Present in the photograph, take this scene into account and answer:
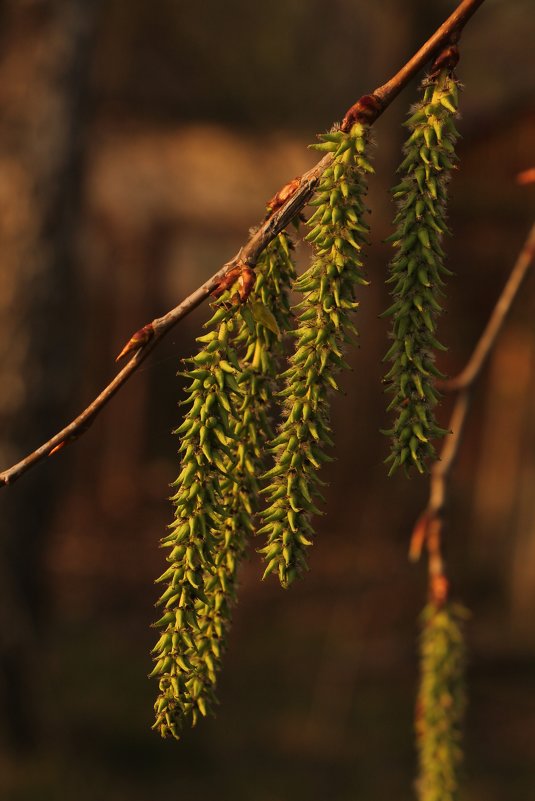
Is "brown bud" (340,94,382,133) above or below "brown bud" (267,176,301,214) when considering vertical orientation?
above

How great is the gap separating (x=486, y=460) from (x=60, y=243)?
151 inches

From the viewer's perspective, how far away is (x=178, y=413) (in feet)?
34.1

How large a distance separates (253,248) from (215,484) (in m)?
0.24

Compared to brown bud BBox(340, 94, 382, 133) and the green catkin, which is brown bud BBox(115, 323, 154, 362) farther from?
the green catkin

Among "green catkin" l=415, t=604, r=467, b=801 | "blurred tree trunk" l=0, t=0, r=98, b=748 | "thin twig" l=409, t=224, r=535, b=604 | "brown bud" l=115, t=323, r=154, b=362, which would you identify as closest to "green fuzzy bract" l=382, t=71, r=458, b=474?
"brown bud" l=115, t=323, r=154, b=362

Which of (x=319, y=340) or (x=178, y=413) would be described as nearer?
(x=319, y=340)

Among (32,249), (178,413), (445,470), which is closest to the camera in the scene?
(445,470)

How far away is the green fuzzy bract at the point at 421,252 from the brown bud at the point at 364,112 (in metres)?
0.06

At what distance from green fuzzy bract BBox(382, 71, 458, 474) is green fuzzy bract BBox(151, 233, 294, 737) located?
0.13 m

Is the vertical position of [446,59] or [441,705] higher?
[446,59]

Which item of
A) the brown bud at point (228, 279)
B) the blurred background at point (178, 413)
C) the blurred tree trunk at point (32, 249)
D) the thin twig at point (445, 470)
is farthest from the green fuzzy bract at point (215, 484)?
the blurred tree trunk at point (32, 249)

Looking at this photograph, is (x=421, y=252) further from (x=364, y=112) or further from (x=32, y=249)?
(x=32, y=249)

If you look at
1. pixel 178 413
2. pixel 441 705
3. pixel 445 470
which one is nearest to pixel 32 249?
pixel 445 470

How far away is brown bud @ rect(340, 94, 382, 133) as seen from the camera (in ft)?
3.18
